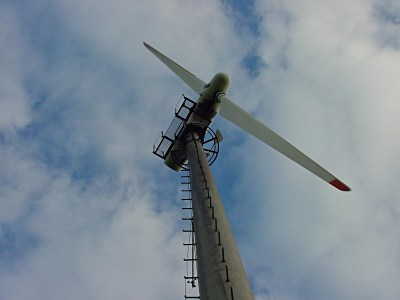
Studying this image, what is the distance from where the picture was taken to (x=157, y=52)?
33.5 m

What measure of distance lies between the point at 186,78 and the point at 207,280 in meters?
21.6

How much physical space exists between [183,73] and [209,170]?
Result: 13266 millimetres

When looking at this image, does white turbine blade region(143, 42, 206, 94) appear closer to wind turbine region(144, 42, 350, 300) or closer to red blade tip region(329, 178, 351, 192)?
wind turbine region(144, 42, 350, 300)

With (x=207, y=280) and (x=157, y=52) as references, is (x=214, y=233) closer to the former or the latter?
(x=207, y=280)

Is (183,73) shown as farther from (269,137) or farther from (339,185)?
(339,185)

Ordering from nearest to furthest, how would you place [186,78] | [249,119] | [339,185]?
[339,185] < [249,119] < [186,78]

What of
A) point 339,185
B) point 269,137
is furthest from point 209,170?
point 339,185

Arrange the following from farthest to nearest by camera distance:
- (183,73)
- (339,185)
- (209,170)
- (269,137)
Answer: (183,73) < (269,137) < (209,170) < (339,185)

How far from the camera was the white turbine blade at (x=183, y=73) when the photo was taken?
103 ft

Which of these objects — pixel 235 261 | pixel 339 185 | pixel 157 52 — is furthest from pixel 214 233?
pixel 157 52

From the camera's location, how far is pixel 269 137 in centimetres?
2361

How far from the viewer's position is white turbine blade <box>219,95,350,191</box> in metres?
20.0

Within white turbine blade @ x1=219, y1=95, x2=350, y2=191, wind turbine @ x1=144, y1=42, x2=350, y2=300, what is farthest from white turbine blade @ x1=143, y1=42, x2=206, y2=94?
white turbine blade @ x1=219, y1=95, x2=350, y2=191

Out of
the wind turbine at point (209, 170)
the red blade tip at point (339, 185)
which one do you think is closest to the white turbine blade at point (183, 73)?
the wind turbine at point (209, 170)
